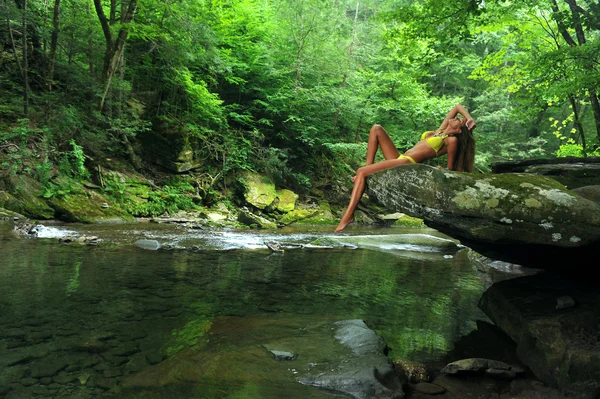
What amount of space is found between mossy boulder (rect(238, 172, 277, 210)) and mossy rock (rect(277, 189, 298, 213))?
0.43 meters

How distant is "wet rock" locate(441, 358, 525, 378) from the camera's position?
3832 mm

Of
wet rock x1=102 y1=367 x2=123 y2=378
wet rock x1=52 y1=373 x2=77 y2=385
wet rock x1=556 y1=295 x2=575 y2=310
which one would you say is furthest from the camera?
wet rock x1=556 y1=295 x2=575 y2=310

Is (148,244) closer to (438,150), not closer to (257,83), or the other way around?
(438,150)

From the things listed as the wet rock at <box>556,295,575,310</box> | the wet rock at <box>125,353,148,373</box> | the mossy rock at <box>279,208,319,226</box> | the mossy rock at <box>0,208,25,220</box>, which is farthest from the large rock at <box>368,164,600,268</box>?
the mossy rock at <box>279,208,319,226</box>

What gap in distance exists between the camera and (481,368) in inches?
152

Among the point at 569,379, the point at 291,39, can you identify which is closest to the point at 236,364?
the point at 569,379

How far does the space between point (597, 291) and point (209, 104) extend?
16951 millimetres

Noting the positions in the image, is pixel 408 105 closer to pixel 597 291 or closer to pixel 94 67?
pixel 94 67

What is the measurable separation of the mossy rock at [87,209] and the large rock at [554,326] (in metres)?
12.3

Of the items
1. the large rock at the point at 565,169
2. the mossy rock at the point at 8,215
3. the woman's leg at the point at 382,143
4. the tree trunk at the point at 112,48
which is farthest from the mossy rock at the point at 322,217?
the woman's leg at the point at 382,143

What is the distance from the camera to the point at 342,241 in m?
13.1

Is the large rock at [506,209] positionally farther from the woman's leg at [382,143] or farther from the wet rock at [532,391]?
the wet rock at [532,391]

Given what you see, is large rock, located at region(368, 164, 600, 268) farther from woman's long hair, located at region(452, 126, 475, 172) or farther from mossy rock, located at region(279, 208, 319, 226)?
mossy rock, located at region(279, 208, 319, 226)

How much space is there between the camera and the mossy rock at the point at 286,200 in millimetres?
18931
